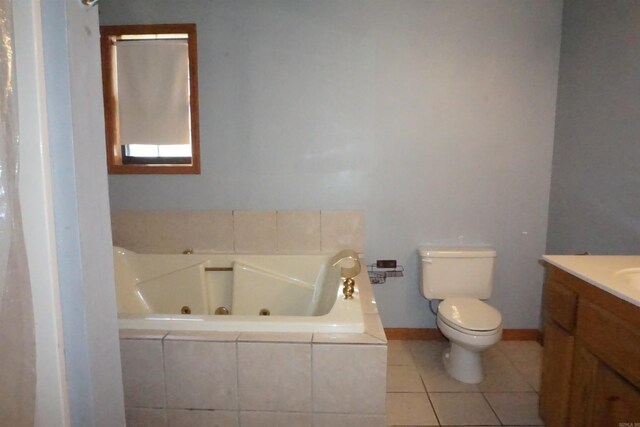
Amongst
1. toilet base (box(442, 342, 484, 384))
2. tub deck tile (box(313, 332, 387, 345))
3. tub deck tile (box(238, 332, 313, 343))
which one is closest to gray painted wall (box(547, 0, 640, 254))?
toilet base (box(442, 342, 484, 384))

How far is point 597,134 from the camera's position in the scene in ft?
6.53

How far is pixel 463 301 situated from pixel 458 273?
20 centimetres

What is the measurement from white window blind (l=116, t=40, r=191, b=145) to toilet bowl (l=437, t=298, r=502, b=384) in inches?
80.6

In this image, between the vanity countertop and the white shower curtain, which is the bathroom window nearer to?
the white shower curtain

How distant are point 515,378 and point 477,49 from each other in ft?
6.75

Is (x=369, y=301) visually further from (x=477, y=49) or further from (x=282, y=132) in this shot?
(x=477, y=49)

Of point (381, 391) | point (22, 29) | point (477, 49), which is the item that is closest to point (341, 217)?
point (381, 391)

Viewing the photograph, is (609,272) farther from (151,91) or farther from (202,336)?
(151,91)

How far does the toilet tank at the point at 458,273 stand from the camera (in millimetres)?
2295

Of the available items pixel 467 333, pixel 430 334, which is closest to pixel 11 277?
pixel 467 333

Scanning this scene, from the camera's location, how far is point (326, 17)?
230 centimetres

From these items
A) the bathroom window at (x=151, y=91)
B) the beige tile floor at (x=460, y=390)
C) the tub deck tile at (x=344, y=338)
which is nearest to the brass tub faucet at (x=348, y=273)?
the tub deck tile at (x=344, y=338)

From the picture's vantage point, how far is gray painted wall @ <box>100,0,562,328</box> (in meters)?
2.30

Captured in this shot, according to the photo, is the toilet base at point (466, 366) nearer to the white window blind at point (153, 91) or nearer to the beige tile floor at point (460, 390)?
the beige tile floor at point (460, 390)
